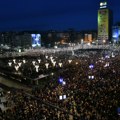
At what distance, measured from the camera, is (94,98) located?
2023 cm

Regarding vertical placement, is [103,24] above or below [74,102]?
above

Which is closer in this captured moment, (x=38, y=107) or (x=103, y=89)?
(x=38, y=107)

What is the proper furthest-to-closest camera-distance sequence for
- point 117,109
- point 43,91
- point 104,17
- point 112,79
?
point 104,17 → point 112,79 → point 43,91 → point 117,109

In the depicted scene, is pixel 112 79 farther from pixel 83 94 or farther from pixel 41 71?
pixel 41 71

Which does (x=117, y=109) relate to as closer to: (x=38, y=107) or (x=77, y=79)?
(x=38, y=107)

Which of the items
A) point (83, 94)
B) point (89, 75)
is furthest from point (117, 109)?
point (89, 75)

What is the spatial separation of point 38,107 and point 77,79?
362 inches

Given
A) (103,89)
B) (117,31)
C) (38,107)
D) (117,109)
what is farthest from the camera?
(117,31)

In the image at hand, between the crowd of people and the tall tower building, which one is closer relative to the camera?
the crowd of people

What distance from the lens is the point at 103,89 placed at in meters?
22.4

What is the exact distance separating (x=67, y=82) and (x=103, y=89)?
5343 millimetres

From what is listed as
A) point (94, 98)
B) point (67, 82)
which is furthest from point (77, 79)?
point (94, 98)

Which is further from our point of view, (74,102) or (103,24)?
(103,24)

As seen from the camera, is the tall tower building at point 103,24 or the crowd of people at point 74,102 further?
the tall tower building at point 103,24
